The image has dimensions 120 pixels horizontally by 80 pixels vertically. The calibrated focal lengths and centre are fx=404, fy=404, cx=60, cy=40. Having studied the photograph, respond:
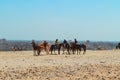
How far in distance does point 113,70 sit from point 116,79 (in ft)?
9.55

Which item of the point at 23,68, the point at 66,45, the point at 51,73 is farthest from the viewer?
the point at 66,45

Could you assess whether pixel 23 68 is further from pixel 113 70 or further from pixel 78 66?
pixel 113 70

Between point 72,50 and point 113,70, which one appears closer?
point 113,70

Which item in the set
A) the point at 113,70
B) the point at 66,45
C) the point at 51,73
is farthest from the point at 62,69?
the point at 66,45

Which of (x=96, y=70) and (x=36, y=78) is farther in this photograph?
(x=96, y=70)

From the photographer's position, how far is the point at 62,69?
24109 millimetres

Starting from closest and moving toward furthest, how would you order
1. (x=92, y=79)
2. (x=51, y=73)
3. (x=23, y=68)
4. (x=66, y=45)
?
(x=92, y=79), (x=51, y=73), (x=23, y=68), (x=66, y=45)

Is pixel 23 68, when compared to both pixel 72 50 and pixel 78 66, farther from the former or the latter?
pixel 72 50

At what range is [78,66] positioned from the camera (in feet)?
83.9

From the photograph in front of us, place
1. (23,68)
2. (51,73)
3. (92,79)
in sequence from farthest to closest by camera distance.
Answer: (23,68) → (51,73) → (92,79)

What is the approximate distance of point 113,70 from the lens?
23.8 metres

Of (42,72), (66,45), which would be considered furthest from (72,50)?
(42,72)

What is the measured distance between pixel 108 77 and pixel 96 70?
93.5 inches

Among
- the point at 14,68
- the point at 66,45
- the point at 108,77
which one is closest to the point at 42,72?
the point at 14,68
